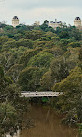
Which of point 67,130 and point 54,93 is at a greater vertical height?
point 54,93

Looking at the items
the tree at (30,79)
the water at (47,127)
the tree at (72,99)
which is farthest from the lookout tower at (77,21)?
the tree at (72,99)

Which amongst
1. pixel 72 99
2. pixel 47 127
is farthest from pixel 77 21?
pixel 72 99

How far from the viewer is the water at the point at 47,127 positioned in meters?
25.2

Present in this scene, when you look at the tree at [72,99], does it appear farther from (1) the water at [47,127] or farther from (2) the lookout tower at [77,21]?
(2) the lookout tower at [77,21]

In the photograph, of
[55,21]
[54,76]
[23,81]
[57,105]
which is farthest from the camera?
[55,21]

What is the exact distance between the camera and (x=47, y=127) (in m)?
27.2

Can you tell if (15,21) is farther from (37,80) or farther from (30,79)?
(37,80)

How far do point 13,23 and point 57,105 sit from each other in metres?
81.6

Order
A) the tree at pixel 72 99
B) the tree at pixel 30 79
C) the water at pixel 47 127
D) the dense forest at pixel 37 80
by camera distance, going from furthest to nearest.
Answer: the tree at pixel 30 79 → the water at pixel 47 127 → the tree at pixel 72 99 → the dense forest at pixel 37 80

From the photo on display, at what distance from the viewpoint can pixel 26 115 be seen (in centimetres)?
2983

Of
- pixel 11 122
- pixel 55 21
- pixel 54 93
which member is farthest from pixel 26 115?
pixel 55 21

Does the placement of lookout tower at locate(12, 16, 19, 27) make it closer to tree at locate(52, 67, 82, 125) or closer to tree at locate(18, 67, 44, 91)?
tree at locate(18, 67, 44, 91)

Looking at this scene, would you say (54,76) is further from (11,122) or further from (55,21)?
(55,21)

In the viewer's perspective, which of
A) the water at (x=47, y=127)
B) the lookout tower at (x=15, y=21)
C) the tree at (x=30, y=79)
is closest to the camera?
the water at (x=47, y=127)
